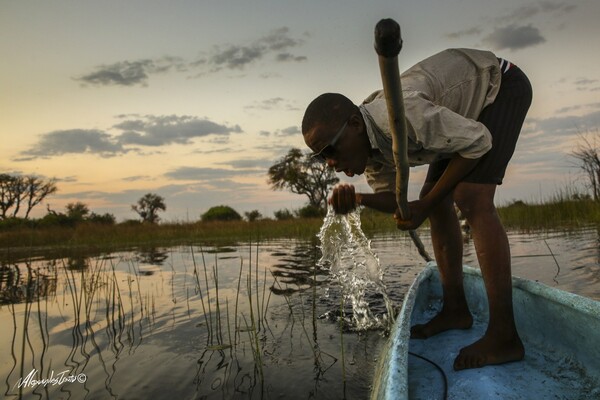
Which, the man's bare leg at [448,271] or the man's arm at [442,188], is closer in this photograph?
the man's arm at [442,188]

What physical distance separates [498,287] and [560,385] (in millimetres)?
448

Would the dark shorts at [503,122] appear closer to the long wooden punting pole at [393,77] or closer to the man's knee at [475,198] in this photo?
the man's knee at [475,198]

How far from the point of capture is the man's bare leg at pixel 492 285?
191cm

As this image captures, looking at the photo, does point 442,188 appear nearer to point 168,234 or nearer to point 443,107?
point 443,107

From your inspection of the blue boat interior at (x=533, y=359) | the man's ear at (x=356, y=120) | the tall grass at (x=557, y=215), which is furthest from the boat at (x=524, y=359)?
the tall grass at (x=557, y=215)

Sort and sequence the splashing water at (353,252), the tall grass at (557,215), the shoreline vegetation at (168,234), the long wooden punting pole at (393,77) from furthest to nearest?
the shoreline vegetation at (168,234)
the tall grass at (557,215)
the splashing water at (353,252)
the long wooden punting pole at (393,77)

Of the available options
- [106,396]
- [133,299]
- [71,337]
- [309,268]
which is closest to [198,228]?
[309,268]

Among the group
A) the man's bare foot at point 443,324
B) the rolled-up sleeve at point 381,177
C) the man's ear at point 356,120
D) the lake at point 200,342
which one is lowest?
the lake at point 200,342

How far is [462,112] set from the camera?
2.25 meters

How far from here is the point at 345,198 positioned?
2293 mm

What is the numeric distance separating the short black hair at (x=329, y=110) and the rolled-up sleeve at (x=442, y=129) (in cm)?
31

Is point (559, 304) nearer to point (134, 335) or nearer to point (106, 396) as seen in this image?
point (106, 396)

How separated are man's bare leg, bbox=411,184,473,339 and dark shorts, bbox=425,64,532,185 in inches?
19.5

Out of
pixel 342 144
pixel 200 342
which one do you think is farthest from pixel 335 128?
pixel 200 342
